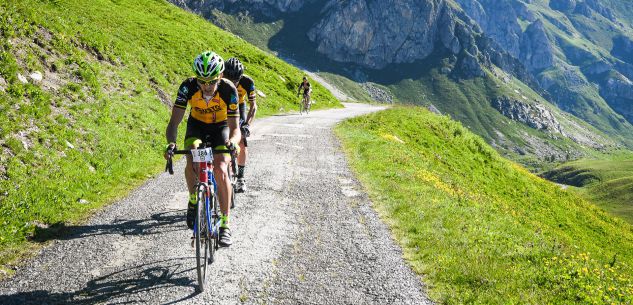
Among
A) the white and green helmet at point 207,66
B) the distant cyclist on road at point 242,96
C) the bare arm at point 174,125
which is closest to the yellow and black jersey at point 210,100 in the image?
the bare arm at point 174,125

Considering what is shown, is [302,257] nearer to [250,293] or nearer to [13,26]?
Result: [250,293]

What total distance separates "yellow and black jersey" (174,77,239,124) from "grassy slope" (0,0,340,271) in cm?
426

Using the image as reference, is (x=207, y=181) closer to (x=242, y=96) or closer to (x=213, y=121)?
(x=213, y=121)

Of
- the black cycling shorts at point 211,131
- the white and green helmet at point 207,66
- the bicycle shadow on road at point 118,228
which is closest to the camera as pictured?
the white and green helmet at point 207,66

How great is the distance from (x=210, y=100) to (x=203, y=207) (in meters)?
2.09

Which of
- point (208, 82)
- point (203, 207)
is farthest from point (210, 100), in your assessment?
point (203, 207)

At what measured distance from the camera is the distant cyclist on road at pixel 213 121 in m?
8.04

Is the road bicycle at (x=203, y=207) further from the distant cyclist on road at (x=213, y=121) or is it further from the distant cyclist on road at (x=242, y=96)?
the distant cyclist on road at (x=242, y=96)

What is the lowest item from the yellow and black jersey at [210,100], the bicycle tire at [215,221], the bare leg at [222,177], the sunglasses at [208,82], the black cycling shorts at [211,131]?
the bicycle tire at [215,221]

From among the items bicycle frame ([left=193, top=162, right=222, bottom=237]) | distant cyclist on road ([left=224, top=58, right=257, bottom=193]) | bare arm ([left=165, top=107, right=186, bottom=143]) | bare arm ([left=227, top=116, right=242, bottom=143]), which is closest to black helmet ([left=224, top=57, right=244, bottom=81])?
distant cyclist on road ([left=224, top=58, right=257, bottom=193])

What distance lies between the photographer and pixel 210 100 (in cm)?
828

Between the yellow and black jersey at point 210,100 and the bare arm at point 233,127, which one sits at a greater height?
the yellow and black jersey at point 210,100

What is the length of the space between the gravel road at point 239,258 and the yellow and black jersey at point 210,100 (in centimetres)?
284

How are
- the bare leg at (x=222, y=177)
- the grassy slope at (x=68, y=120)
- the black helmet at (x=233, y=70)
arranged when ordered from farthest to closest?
the black helmet at (x=233, y=70) → the grassy slope at (x=68, y=120) → the bare leg at (x=222, y=177)
